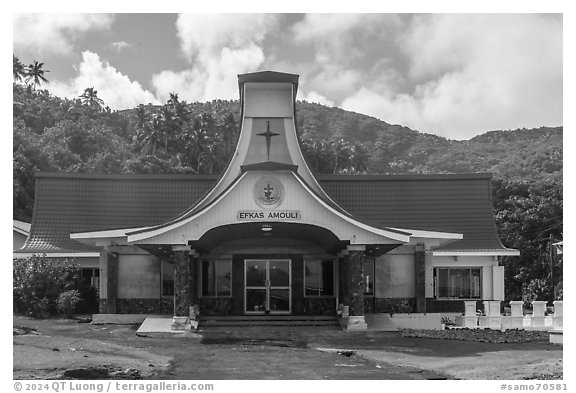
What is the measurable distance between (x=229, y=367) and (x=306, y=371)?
1713mm

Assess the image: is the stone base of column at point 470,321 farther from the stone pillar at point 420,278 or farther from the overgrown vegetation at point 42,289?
the overgrown vegetation at point 42,289

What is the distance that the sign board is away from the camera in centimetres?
2527

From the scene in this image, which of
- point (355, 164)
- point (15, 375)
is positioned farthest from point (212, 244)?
point (355, 164)

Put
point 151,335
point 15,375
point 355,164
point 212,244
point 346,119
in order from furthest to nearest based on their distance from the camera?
point 346,119, point 355,164, point 212,244, point 151,335, point 15,375

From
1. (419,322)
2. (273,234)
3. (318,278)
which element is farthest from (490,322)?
(273,234)

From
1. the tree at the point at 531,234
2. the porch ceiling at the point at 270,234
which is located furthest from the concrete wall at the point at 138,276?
the tree at the point at 531,234

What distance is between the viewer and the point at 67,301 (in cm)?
2984

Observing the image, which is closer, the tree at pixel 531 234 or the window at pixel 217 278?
the window at pixel 217 278

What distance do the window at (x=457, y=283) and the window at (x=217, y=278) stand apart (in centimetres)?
917

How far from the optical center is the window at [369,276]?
30953 mm

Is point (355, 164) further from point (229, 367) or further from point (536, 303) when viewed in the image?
point (229, 367)

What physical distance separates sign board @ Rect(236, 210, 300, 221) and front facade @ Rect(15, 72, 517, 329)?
0.10ft

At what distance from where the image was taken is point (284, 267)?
29.7 meters

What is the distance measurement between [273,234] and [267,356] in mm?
8180
